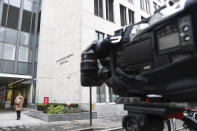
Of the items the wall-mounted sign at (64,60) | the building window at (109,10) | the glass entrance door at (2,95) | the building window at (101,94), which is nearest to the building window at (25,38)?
the wall-mounted sign at (64,60)

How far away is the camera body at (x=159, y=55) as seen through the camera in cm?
117

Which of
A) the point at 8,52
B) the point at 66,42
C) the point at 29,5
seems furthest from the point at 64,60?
the point at 29,5

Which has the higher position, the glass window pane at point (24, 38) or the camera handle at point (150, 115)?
the glass window pane at point (24, 38)

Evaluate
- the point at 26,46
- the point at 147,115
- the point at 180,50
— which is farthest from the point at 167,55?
the point at 26,46

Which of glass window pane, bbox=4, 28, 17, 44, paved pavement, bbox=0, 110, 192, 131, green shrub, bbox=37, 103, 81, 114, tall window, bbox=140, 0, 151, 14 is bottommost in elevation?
paved pavement, bbox=0, 110, 192, 131

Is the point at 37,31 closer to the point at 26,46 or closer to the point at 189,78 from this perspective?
the point at 26,46

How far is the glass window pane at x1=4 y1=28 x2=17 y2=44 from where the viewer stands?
55.1 ft

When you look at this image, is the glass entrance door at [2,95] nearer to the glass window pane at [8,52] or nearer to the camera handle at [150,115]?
the glass window pane at [8,52]

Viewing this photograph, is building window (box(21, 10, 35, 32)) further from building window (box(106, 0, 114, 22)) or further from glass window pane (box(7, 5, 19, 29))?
building window (box(106, 0, 114, 22))

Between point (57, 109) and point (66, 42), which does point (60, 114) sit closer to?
point (57, 109)

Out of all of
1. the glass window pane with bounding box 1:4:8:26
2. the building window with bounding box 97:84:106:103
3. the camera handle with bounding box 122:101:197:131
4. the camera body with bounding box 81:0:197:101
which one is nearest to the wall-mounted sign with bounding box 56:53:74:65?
the building window with bounding box 97:84:106:103

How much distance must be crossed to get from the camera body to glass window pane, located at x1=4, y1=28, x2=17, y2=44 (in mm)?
18073

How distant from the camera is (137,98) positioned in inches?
63.3

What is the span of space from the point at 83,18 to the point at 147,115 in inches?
539
